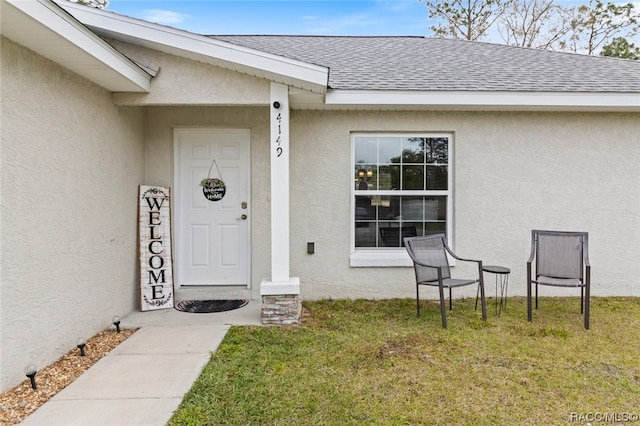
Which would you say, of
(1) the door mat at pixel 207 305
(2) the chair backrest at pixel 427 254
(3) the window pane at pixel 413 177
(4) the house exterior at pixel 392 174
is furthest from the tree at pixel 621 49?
(1) the door mat at pixel 207 305

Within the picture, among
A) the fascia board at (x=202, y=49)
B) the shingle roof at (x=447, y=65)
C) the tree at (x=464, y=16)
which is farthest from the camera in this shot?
the tree at (x=464, y=16)

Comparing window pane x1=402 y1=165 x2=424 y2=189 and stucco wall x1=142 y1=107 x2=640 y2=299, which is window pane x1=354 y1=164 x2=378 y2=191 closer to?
stucco wall x1=142 y1=107 x2=640 y2=299

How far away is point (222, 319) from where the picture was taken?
4527 millimetres

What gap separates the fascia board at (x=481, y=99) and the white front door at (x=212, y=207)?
162 cm

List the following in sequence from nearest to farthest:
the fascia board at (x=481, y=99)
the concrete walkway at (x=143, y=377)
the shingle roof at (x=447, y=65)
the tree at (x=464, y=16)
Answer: the concrete walkway at (x=143, y=377), the fascia board at (x=481, y=99), the shingle roof at (x=447, y=65), the tree at (x=464, y=16)

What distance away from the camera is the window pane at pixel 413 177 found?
18.2 feet

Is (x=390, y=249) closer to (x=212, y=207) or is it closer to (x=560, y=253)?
(x=560, y=253)

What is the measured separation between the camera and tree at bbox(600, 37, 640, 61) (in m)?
15.4

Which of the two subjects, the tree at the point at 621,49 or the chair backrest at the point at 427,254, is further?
the tree at the point at 621,49

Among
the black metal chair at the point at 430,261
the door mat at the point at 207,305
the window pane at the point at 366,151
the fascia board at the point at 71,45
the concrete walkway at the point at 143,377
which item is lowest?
the concrete walkway at the point at 143,377

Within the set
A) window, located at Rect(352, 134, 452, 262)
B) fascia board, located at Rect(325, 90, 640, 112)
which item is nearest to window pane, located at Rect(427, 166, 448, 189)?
window, located at Rect(352, 134, 452, 262)

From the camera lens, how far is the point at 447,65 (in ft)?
19.6

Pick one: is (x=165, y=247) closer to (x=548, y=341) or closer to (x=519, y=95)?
(x=548, y=341)

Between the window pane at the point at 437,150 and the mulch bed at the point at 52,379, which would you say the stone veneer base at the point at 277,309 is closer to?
the mulch bed at the point at 52,379
